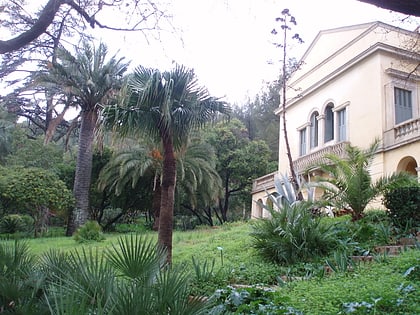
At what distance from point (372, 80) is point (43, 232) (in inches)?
641

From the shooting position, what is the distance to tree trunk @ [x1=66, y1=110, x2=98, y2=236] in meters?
19.8

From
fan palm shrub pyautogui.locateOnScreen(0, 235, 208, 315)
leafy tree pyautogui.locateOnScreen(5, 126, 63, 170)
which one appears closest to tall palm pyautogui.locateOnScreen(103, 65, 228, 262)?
fan palm shrub pyautogui.locateOnScreen(0, 235, 208, 315)

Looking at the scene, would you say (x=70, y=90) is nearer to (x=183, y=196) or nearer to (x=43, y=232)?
(x=43, y=232)

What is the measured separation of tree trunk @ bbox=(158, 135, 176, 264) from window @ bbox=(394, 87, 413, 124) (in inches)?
427

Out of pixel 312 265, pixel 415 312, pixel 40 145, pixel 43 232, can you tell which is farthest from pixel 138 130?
pixel 40 145

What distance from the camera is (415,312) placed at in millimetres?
3873

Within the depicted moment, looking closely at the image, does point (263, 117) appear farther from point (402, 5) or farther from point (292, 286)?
point (402, 5)

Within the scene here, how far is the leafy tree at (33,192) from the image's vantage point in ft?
59.5

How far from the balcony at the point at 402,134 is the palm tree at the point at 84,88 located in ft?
38.5

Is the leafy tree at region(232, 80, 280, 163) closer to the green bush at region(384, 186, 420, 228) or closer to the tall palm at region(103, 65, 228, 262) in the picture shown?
the green bush at region(384, 186, 420, 228)

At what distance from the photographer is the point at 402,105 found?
645 inches

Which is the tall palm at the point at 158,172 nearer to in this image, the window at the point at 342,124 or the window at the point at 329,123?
the window at the point at 329,123

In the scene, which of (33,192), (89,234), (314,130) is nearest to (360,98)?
(314,130)

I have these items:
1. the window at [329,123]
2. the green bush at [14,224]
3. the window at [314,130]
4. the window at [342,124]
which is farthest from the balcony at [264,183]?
the green bush at [14,224]
